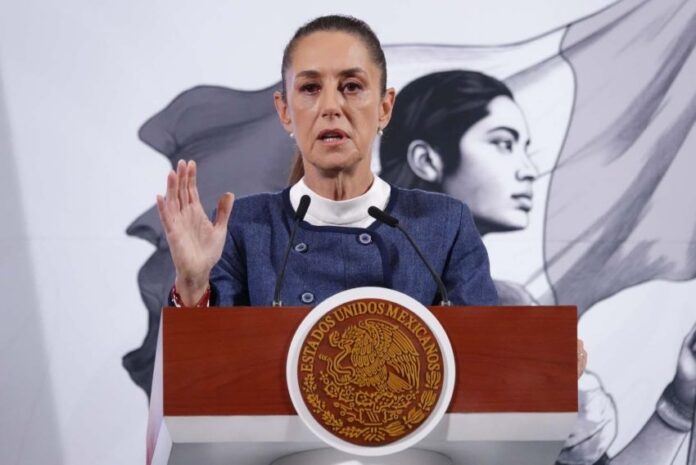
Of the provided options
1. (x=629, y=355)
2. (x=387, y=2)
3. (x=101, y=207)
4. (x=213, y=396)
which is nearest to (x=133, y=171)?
(x=101, y=207)

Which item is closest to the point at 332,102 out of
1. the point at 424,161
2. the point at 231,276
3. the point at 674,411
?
the point at 231,276

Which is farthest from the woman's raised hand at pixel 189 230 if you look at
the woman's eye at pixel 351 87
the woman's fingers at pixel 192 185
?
the woman's eye at pixel 351 87

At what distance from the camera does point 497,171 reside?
349cm

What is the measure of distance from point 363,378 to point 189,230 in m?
0.50

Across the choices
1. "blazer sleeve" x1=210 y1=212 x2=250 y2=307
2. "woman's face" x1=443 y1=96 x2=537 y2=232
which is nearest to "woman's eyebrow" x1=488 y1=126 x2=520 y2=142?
"woman's face" x1=443 y1=96 x2=537 y2=232

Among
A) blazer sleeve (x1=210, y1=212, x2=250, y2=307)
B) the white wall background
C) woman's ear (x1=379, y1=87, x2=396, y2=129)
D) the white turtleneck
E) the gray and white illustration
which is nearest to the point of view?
blazer sleeve (x1=210, y1=212, x2=250, y2=307)

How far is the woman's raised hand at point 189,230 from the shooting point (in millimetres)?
2031

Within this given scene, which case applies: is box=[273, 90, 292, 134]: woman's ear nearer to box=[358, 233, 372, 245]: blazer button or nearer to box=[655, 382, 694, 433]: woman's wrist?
box=[358, 233, 372, 245]: blazer button

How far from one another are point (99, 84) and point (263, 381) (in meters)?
1.89

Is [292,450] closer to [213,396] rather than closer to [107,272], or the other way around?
[213,396]

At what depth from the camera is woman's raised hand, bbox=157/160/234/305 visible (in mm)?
A: 2031

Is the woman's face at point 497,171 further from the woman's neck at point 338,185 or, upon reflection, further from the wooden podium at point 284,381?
the wooden podium at point 284,381

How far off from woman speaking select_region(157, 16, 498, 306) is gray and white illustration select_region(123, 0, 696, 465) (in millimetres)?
876

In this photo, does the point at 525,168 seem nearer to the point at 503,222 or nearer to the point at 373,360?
the point at 503,222
